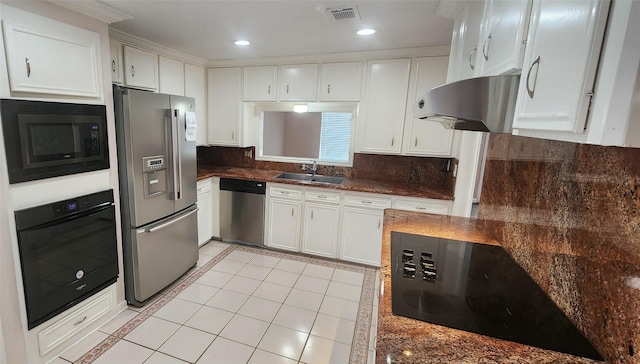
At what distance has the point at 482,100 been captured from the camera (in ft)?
3.51

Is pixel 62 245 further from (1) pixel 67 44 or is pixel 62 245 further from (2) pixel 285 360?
(2) pixel 285 360

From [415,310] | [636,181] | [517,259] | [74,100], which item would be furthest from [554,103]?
[74,100]

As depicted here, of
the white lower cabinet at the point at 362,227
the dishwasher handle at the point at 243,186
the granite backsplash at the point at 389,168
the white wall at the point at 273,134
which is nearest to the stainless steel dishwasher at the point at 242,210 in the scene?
the dishwasher handle at the point at 243,186

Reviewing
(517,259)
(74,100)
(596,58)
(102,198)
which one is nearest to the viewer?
(596,58)

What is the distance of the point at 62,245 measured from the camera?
1.84 metres

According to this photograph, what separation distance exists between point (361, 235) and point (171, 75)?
8.91 feet

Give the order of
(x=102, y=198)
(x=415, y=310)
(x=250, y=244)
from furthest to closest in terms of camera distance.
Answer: (x=250, y=244), (x=102, y=198), (x=415, y=310)

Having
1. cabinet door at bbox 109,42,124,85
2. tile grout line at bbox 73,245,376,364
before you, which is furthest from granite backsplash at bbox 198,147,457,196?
cabinet door at bbox 109,42,124,85

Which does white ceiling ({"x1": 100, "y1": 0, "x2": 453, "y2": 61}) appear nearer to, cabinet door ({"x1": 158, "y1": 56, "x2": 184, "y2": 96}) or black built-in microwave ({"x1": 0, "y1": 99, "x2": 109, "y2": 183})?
cabinet door ({"x1": 158, "y1": 56, "x2": 184, "y2": 96})

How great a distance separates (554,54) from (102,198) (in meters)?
2.57

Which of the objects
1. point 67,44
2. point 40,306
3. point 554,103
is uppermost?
point 67,44

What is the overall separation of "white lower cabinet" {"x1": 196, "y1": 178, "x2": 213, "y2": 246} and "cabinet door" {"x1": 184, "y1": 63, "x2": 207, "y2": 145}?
691mm

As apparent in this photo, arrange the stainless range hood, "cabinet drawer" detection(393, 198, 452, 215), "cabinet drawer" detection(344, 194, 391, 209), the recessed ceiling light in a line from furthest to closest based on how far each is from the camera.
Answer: "cabinet drawer" detection(344, 194, 391, 209) → "cabinet drawer" detection(393, 198, 452, 215) → the recessed ceiling light → the stainless range hood

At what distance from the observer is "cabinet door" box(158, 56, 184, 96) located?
10.0 ft
